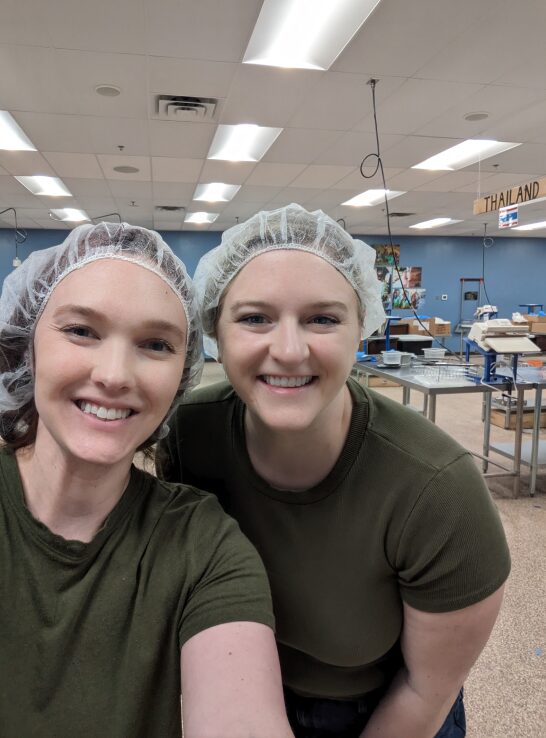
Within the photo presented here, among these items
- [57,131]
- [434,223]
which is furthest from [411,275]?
[57,131]

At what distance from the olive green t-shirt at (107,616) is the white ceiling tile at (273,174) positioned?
4966 millimetres

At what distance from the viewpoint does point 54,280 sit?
907 mm

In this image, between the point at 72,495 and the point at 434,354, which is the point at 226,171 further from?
the point at 72,495

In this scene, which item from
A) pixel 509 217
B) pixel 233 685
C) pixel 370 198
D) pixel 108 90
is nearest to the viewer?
pixel 233 685

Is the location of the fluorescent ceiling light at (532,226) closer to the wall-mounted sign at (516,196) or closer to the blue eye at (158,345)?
the wall-mounted sign at (516,196)

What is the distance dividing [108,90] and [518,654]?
384cm

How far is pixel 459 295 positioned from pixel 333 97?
29.6ft

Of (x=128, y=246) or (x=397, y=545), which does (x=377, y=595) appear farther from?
(x=128, y=246)

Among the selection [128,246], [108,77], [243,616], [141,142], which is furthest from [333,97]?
[243,616]

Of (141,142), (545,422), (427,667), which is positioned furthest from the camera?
(545,422)

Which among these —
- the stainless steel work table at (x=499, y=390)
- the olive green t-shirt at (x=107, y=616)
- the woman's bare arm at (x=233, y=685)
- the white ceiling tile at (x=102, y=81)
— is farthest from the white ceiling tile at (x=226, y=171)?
the woman's bare arm at (x=233, y=685)

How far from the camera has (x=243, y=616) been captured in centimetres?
76

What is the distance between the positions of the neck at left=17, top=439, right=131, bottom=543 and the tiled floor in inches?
63.4

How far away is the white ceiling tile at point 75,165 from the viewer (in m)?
4.89
